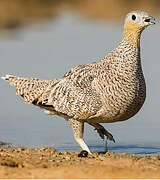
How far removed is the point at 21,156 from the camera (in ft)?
36.1

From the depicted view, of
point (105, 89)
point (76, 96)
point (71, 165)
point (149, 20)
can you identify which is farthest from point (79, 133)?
point (149, 20)

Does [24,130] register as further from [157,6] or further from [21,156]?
[157,6]

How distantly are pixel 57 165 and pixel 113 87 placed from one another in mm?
1920

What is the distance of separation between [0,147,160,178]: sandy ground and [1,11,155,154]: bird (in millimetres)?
577

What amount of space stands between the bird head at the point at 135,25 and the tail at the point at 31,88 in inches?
55.1

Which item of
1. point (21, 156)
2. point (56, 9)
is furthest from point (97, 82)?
point (56, 9)

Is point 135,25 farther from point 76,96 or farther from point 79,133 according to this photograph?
point 79,133

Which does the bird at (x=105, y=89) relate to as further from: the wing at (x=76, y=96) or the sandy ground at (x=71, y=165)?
the sandy ground at (x=71, y=165)

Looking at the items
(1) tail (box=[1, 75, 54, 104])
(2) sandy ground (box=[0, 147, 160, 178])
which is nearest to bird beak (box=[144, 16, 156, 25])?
(1) tail (box=[1, 75, 54, 104])

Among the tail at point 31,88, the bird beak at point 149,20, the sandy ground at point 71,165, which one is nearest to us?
the sandy ground at point 71,165

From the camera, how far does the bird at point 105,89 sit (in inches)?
458

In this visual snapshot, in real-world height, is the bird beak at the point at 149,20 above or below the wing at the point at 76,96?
above

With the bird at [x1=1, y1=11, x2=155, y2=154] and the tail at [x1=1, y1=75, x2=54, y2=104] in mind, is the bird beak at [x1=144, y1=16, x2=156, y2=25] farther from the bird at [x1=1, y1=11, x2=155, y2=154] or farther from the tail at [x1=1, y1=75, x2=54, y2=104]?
the tail at [x1=1, y1=75, x2=54, y2=104]

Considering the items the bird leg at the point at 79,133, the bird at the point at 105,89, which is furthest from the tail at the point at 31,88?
the bird leg at the point at 79,133
